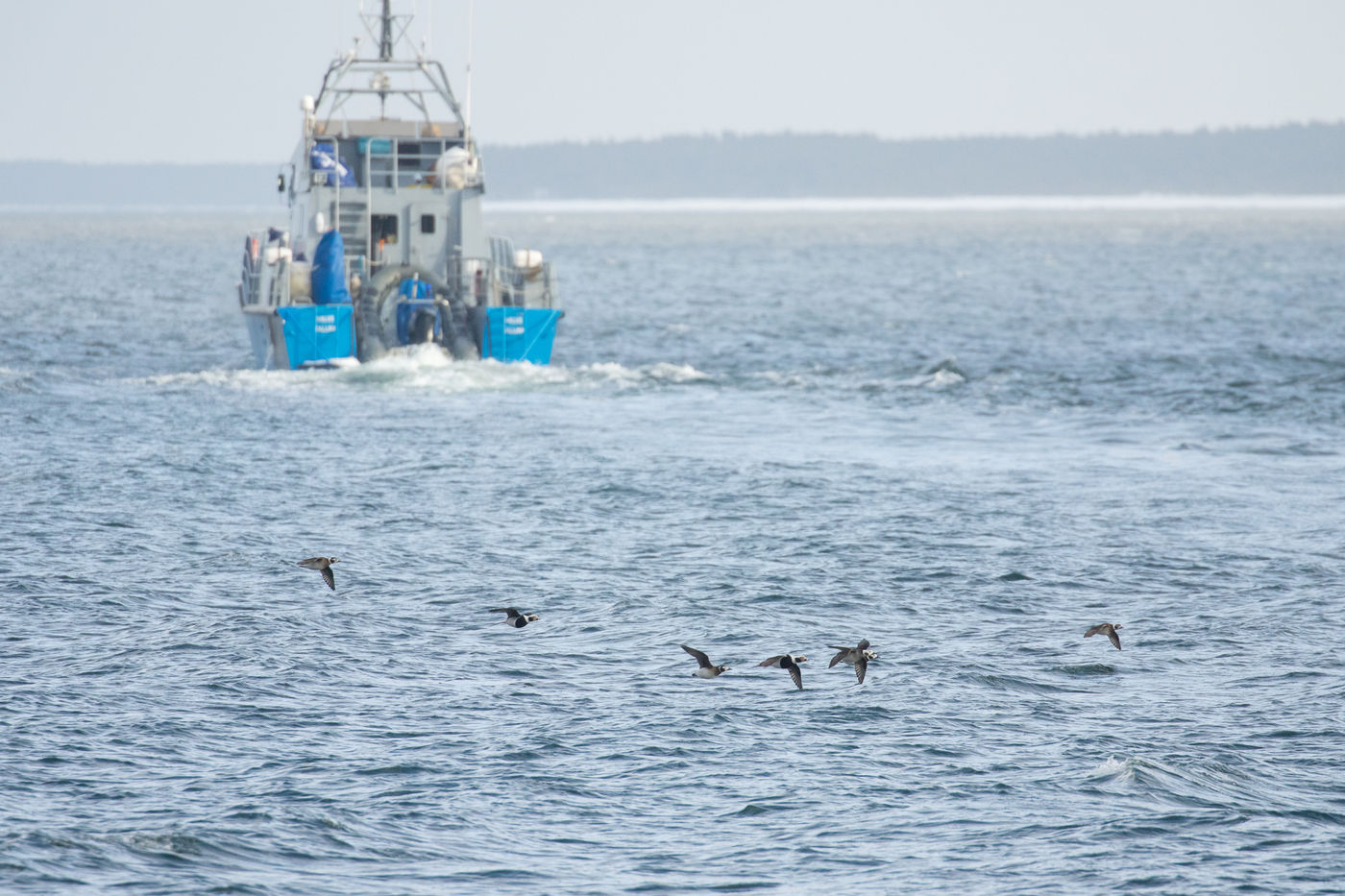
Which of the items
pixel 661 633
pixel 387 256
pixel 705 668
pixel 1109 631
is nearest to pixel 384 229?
pixel 387 256

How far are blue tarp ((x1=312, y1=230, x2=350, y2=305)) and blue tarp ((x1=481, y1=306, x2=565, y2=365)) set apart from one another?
12.2 feet

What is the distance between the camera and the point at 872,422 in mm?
36281

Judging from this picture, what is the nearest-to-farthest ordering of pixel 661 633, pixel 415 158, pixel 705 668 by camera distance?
pixel 705 668 < pixel 661 633 < pixel 415 158

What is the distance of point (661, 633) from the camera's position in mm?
19375

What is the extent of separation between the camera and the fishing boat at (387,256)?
4041 centimetres

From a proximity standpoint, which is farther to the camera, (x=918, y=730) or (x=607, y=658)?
(x=607, y=658)

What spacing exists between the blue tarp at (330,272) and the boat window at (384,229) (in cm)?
314

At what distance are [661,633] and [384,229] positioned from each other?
2631cm

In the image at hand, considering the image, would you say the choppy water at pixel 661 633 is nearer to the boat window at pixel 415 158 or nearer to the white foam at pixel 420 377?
the white foam at pixel 420 377

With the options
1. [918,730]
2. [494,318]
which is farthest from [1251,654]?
[494,318]

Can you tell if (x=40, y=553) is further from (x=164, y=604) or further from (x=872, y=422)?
(x=872, y=422)

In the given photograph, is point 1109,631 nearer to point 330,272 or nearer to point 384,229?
point 330,272

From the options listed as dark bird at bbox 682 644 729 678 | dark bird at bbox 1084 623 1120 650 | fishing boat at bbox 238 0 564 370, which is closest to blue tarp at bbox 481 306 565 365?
fishing boat at bbox 238 0 564 370

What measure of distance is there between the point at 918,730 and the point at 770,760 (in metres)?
1.73
